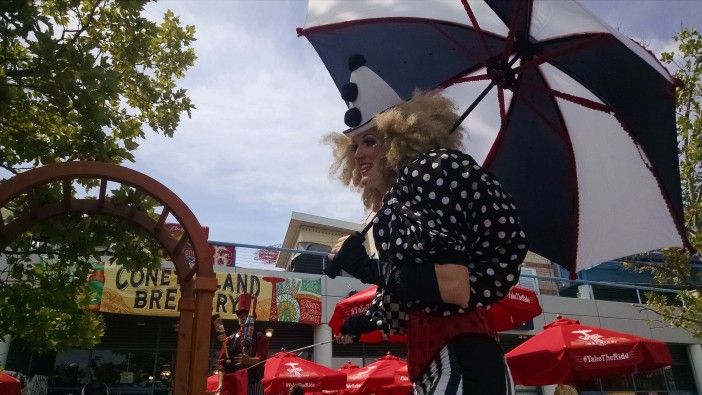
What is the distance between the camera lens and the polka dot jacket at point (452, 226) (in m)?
1.57

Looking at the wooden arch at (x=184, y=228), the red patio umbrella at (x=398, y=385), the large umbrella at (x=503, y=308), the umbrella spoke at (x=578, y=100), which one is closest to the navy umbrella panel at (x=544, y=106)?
the umbrella spoke at (x=578, y=100)

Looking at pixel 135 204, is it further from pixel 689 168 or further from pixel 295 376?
pixel 689 168

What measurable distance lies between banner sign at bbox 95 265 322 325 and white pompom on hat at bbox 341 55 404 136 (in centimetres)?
1047

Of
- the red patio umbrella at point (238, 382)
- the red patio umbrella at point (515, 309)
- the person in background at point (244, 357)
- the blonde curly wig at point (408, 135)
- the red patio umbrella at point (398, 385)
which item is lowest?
the red patio umbrella at point (398, 385)

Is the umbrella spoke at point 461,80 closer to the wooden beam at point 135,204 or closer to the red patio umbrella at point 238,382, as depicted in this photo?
the wooden beam at point 135,204

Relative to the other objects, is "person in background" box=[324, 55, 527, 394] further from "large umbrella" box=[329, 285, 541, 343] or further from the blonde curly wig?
"large umbrella" box=[329, 285, 541, 343]

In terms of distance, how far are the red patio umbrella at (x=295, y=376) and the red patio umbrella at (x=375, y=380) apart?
82 centimetres

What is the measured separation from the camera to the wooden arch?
309 centimetres

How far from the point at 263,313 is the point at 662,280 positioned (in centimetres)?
978

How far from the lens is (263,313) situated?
13.8 m

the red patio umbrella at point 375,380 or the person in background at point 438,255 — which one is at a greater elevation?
the person in background at point 438,255

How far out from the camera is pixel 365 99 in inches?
91.4

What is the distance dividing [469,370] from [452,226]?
46cm

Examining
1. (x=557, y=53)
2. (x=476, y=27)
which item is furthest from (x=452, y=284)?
(x=476, y=27)
